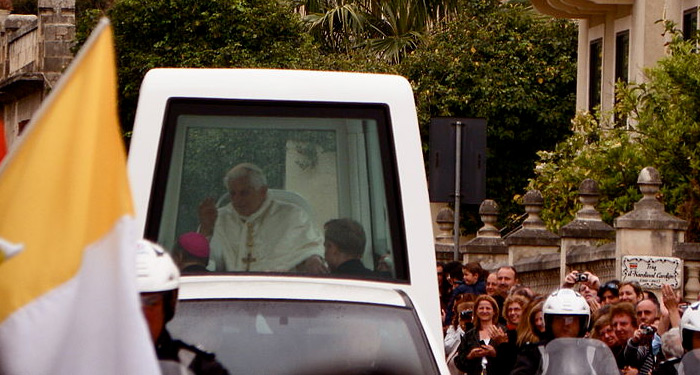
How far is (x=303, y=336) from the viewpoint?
6520 mm

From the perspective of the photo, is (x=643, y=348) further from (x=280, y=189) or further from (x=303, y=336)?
(x=303, y=336)

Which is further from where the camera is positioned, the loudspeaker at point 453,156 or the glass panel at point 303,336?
the loudspeaker at point 453,156

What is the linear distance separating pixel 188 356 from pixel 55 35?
4113 centimetres

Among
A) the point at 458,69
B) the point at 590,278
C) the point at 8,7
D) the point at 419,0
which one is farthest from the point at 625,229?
the point at 8,7

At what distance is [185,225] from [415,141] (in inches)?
53.2

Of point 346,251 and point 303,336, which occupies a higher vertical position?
point 346,251

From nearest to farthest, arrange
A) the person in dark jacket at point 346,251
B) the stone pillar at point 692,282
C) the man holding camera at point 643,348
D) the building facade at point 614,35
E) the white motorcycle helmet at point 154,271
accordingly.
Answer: the white motorcycle helmet at point 154,271
the person in dark jacket at point 346,251
the man holding camera at point 643,348
the stone pillar at point 692,282
the building facade at point 614,35

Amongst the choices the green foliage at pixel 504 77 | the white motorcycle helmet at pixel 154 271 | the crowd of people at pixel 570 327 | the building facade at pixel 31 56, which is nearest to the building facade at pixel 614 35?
the green foliage at pixel 504 77

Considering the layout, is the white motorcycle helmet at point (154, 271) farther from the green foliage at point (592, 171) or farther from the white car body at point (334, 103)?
the green foliage at point (592, 171)

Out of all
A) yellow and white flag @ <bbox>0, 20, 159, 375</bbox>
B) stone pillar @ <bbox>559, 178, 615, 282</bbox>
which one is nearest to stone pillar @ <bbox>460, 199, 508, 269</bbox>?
stone pillar @ <bbox>559, 178, 615, 282</bbox>

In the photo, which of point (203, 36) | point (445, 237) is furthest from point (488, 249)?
point (203, 36)

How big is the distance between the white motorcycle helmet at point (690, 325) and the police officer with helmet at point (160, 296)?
12.8ft

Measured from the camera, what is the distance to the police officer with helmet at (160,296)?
5301mm

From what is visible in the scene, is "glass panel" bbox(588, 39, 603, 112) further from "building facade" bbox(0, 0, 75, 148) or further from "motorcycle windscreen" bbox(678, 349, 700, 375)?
"motorcycle windscreen" bbox(678, 349, 700, 375)
